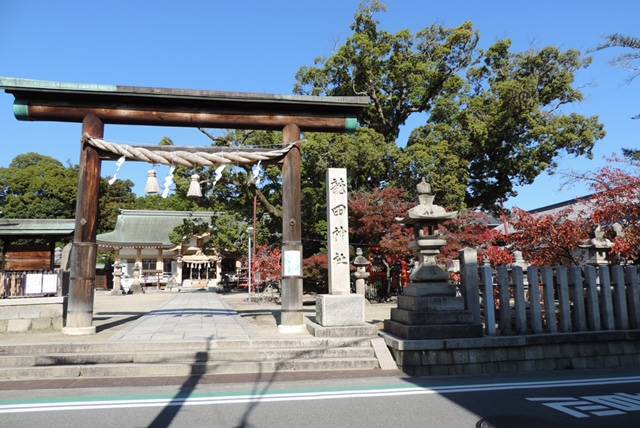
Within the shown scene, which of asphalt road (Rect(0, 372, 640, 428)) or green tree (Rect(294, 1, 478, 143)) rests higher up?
green tree (Rect(294, 1, 478, 143))

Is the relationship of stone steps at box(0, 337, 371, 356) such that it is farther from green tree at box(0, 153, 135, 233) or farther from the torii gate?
green tree at box(0, 153, 135, 233)

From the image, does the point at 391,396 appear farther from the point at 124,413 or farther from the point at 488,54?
the point at 488,54

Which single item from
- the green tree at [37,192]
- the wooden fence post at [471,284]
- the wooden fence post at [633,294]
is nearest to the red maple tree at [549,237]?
the wooden fence post at [633,294]

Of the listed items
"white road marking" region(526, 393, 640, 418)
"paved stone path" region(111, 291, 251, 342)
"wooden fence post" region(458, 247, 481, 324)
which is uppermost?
"wooden fence post" region(458, 247, 481, 324)

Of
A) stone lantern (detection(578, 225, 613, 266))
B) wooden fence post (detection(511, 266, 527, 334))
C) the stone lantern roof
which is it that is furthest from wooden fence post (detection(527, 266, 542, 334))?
stone lantern (detection(578, 225, 613, 266))

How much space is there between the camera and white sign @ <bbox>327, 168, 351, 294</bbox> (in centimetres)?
957

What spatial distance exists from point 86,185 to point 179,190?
1657 cm

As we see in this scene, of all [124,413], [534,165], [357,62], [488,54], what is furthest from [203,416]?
[488,54]

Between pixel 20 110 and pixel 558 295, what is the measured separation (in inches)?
447

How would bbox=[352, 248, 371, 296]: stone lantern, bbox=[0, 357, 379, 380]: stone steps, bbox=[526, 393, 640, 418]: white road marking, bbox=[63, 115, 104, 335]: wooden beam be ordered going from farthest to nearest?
bbox=[352, 248, 371, 296]: stone lantern
bbox=[63, 115, 104, 335]: wooden beam
bbox=[0, 357, 379, 380]: stone steps
bbox=[526, 393, 640, 418]: white road marking

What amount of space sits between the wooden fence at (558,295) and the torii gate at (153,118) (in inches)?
149

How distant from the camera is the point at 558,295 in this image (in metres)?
8.26

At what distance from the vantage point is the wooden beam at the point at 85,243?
8930 mm

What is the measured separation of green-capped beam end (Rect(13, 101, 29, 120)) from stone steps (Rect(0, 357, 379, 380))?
5185 mm
